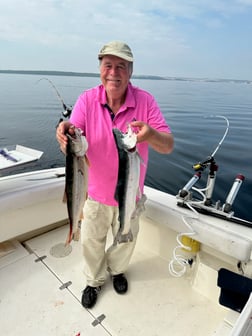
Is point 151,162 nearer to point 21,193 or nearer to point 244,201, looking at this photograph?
point 244,201

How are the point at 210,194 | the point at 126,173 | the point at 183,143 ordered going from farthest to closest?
1. the point at 183,143
2. the point at 210,194
3. the point at 126,173

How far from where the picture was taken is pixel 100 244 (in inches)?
98.7

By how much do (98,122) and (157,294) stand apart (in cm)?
182

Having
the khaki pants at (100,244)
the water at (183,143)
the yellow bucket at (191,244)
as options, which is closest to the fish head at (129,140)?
the khaki pants at (100,244)

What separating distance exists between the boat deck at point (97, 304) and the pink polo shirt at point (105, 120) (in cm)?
126

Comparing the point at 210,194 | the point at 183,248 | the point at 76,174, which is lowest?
the point at 183,248

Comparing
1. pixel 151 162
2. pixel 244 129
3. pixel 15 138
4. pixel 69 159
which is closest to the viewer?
pixel 69 159

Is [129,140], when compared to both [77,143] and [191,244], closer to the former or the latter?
[77,143]

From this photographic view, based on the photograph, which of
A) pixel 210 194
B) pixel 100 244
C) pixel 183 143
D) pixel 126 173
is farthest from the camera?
pixel 183 143

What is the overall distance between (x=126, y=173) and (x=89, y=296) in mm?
1439

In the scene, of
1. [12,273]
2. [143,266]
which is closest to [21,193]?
[12,273]

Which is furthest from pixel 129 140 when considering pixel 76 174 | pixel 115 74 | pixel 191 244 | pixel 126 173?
pixel 191 244

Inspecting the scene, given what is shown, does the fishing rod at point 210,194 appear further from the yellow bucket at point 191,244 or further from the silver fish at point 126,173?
the silver fish at point 126,173

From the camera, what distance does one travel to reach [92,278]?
8.53ft
